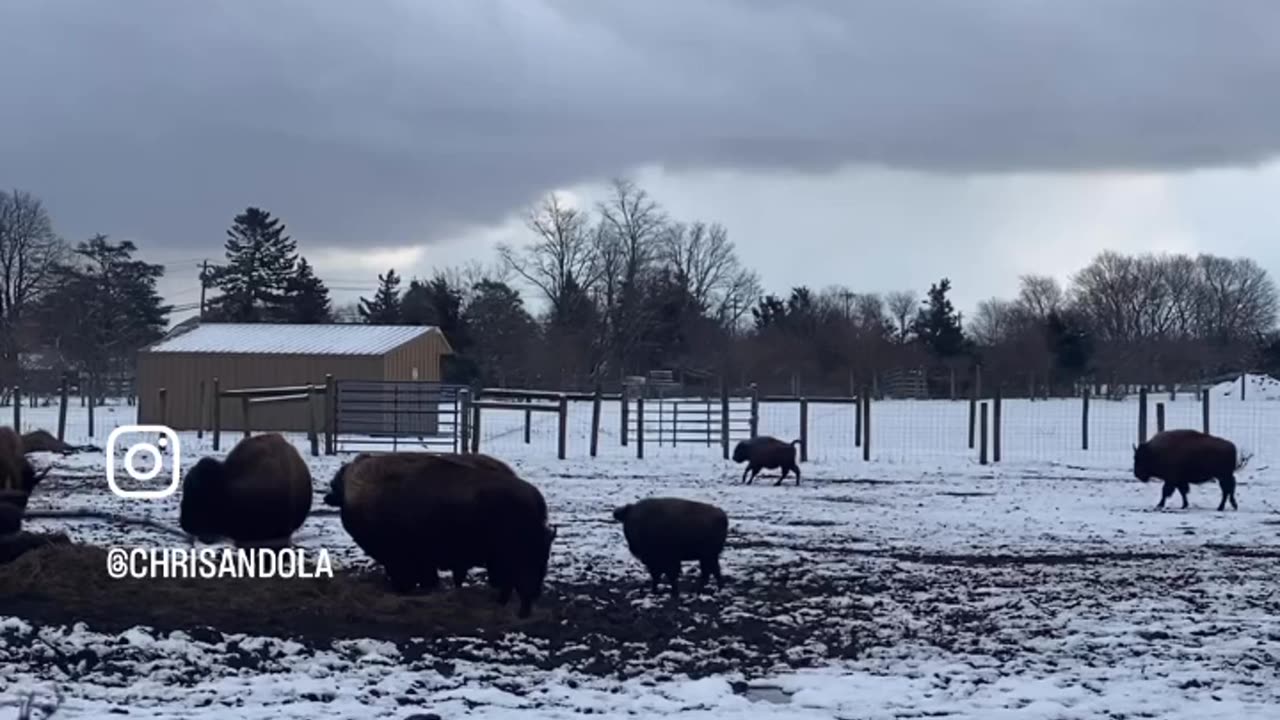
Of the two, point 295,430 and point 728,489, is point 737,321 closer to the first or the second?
point 295,430

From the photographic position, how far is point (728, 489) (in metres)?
22.2

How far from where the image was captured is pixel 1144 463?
21.3 m

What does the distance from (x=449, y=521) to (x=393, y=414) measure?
22.4 metres

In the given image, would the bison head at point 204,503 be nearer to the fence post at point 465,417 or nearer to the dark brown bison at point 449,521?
the dark brown bison at point 449,521

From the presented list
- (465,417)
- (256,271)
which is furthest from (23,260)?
(465,417)

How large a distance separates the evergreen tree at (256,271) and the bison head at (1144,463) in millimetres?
56861

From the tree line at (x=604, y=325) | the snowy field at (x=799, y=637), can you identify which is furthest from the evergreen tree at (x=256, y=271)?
the snowy field at (x=799, y=637)

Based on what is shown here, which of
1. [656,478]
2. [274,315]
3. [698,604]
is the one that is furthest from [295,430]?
[274,315]

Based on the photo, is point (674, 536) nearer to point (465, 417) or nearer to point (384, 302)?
point (465, 417)

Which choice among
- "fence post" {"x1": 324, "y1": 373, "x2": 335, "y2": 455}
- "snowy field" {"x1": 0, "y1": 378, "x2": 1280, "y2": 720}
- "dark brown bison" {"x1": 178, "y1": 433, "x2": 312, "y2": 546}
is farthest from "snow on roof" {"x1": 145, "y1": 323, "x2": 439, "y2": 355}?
"dark brown bison" {"x1": 178, "y1": 433, "x2": 312, "y2": 546}

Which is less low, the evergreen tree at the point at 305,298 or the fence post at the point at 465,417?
the evergreen tree at the point at 305,298

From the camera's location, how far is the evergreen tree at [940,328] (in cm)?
7656

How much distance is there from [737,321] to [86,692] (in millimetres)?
78578

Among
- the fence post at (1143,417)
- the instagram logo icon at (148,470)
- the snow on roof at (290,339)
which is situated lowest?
the instagram logo icon at (148,470)
